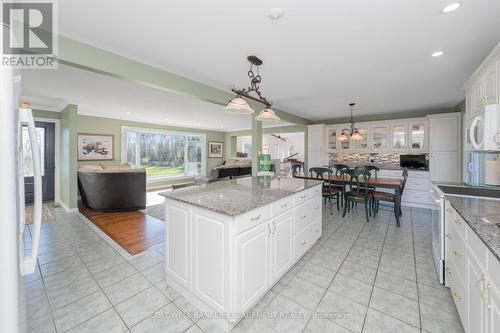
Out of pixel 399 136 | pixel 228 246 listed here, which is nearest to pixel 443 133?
pixel 399 136

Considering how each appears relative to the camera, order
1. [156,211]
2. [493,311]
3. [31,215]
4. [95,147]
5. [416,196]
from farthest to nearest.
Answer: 1. [95,147]
2. [416,196]
3. [156,211]
4. [31,215]
5. [493,311]

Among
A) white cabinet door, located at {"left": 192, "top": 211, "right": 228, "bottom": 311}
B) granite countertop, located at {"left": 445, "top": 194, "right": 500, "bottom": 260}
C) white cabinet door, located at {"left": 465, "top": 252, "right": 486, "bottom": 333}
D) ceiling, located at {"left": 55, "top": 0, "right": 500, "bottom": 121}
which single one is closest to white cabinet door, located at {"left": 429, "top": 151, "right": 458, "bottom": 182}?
ceiling, located at {"left": 55, "top": 0, "right": 500, "bottom": 121}

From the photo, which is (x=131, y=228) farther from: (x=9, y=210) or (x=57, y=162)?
(x=57, y=162)

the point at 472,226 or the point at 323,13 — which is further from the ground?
the point at 323,13

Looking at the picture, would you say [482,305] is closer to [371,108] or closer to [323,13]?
[323,13]

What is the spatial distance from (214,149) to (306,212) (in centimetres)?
736

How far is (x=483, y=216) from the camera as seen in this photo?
53.7 inches

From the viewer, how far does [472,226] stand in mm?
1197

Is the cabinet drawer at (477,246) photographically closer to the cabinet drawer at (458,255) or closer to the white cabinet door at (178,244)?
the cabinet drawer at (458,255)

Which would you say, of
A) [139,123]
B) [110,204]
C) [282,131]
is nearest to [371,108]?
[282,131]

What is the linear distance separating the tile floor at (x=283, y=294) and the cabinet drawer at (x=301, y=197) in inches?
28.4

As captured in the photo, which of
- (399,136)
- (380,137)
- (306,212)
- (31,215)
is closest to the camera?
(306,212)

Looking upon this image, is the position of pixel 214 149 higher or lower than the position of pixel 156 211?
higher

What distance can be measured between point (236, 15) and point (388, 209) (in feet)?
15.8
